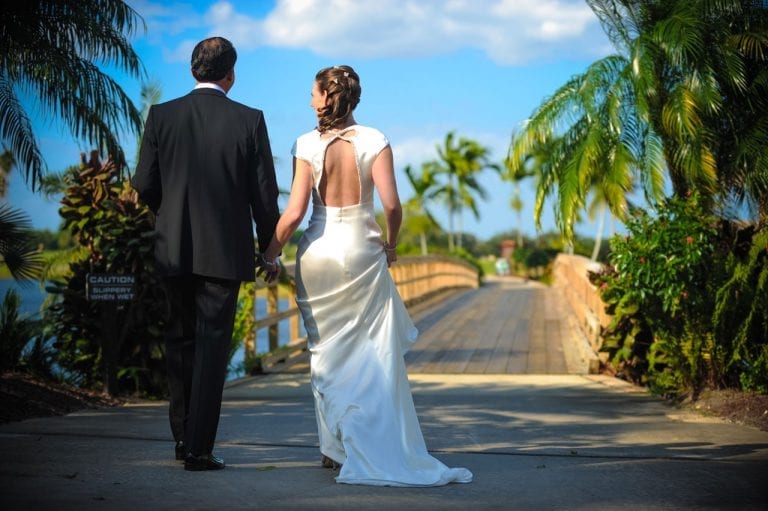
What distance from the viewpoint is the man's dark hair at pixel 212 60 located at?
5027 mm

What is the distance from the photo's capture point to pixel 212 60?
5027 mm

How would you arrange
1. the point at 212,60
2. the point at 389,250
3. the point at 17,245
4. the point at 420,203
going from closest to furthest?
the point at 212,60
the point at 389,250
the point at 17,245
the point at 420,203

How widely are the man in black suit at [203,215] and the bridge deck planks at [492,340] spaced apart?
6924 mm

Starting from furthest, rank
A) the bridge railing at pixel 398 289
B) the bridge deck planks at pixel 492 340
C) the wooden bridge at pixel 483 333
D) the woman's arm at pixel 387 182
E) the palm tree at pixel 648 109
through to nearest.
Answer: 1. the bridge deck planks at pixel 492 340
2. the wooden bridge at pixel 483 333
3. the bridge railing at pixel 398 289
4. the palm tree at pixel 648 109
5. the woman's arm at pixel 387 182

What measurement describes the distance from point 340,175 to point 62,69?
3334 mm

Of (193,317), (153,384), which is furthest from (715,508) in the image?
(153,384)

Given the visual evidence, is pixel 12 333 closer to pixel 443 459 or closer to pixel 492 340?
pixel 443 459

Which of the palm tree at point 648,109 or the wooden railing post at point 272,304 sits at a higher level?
the palm tree at point 648,109

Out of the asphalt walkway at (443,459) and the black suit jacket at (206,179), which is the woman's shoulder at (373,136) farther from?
the asphalt walkway at (443,459)

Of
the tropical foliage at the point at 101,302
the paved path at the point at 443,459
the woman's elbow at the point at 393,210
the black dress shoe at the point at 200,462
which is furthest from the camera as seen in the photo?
the tropical foliage at the point at 101,302

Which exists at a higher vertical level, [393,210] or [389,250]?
[393,210]

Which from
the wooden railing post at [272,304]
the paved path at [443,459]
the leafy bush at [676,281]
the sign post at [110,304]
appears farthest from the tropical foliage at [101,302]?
the leafy bush at [676,281]

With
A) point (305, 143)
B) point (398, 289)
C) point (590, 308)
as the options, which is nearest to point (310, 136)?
point (305, 143)

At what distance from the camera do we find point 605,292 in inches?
389
